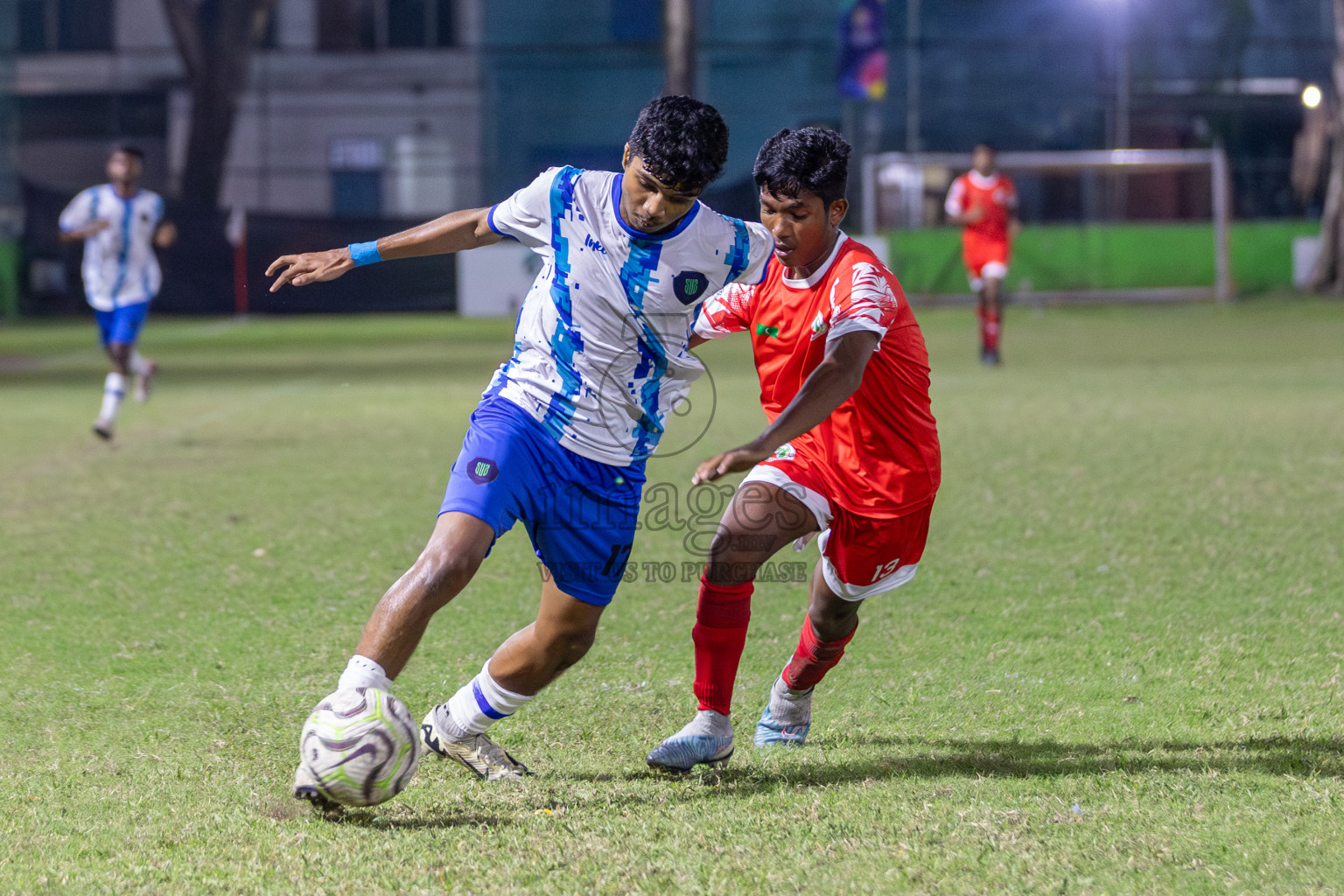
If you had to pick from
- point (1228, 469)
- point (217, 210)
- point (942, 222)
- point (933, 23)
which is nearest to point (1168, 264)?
point (942, 222)

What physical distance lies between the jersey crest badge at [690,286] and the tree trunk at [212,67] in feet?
101

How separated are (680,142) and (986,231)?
13518 millimetres

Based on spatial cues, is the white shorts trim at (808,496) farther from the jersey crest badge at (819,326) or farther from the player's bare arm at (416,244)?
the player's bare arm at (416,244)

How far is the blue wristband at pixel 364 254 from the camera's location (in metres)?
3.69

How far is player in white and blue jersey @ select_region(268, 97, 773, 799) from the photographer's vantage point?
3455mm

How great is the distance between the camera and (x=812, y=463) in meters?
4.04

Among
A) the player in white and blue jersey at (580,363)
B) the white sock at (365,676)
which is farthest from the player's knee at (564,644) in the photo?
the white sock at (365,676)

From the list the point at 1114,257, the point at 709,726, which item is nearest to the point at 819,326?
the point at 709,726

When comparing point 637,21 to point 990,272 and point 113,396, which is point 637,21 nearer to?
point 990,272

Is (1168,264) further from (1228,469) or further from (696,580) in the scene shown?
(696,580)

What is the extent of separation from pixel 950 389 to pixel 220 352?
10.6 meters

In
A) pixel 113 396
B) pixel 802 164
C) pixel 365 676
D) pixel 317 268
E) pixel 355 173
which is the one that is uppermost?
pixel 355 173

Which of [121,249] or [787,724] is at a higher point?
[121,249]

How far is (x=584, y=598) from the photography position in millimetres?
3646
